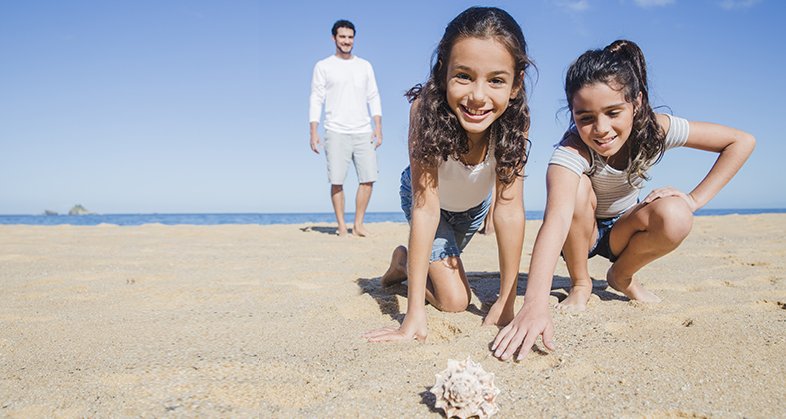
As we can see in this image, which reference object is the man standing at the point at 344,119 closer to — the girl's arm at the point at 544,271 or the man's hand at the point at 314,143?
the man's hand at the point at 314,143

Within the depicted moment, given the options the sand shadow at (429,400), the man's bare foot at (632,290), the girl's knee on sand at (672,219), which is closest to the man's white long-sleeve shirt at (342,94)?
the man's bare foot at (632,290)

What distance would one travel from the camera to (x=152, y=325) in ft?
7.61

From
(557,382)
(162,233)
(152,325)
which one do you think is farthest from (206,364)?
(162,233)

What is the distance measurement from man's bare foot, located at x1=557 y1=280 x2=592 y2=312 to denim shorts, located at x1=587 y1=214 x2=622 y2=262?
0.36 metres

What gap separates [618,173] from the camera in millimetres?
2686

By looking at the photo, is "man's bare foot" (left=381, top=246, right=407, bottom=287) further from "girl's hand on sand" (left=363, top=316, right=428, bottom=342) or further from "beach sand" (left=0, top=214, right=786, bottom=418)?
"girl's hand on sand" (left=363, top=316, right=428, bottom=342)

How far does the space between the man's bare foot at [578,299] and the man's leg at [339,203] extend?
387cm

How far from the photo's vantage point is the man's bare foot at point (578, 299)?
2566 mm

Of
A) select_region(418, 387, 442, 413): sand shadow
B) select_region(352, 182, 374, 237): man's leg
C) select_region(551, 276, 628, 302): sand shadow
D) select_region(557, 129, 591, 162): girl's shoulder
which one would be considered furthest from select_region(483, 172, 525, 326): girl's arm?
select_region(352, 182, 374, 237): man's leg

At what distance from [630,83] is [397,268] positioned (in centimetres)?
151

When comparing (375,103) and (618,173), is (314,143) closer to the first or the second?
(375,103)

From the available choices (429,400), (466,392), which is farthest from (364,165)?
(466,392)

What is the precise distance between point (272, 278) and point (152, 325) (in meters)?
1.15

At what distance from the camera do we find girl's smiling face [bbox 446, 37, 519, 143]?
87.7 inches
